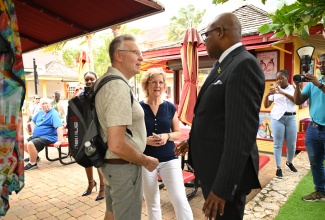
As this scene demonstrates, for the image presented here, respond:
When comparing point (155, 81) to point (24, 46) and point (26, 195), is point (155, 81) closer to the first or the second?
point (24, 46)

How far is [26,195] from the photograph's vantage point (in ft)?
14.8

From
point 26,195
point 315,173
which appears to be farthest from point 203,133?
point 26,195

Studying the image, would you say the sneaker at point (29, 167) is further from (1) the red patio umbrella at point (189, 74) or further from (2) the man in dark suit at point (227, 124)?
(2) the man in dark suit at point (227, 124)

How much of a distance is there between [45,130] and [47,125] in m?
0.14

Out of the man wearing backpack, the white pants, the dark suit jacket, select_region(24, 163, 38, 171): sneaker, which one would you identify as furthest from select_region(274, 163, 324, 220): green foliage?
select_region(24, 163, 38, 171): sneaker

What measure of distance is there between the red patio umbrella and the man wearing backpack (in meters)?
2.93

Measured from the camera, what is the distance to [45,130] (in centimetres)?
633

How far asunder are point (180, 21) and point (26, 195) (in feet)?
122

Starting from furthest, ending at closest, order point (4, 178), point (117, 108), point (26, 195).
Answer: point (26, 195), point (117, 108), point (4, 178)

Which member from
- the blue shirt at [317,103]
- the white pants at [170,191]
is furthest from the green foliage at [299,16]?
the blue shirt at [317,103]

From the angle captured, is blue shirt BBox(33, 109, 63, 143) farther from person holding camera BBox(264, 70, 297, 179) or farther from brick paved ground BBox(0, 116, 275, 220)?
person holding camera BBox(264, 70, 297, 179)

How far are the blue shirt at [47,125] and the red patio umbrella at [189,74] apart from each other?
342 cm

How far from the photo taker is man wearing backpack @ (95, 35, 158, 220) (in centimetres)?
183

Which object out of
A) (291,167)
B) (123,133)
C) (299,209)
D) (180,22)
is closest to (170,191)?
(123,133)
